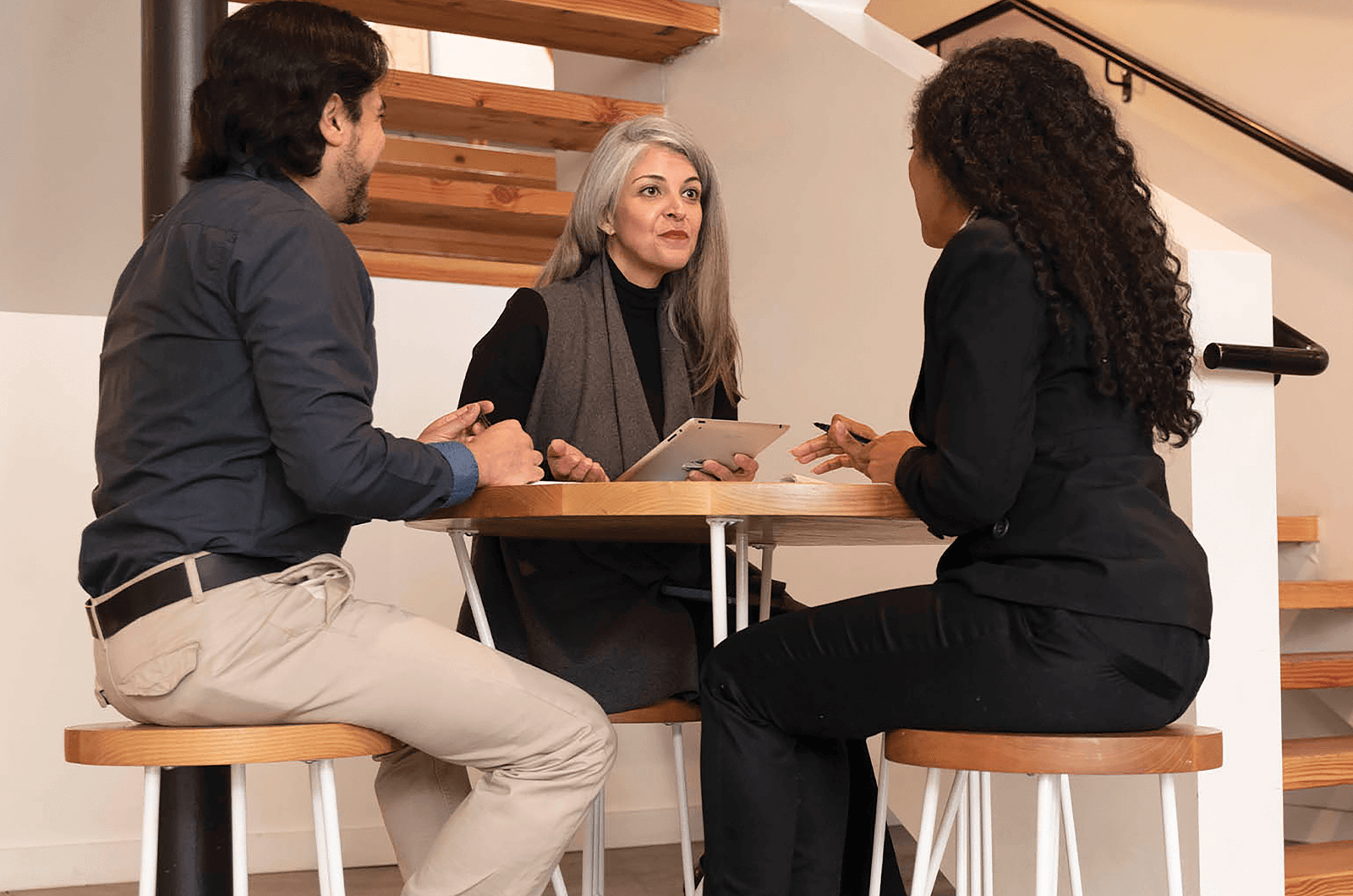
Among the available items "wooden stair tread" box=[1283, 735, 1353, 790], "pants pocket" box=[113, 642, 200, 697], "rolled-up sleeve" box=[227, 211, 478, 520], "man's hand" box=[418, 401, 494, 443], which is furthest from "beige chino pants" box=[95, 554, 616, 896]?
"wooden stair tread" box=[1283, 735, 1353, 790]

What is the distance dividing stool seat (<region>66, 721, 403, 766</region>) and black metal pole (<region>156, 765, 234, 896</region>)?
682 millimetres

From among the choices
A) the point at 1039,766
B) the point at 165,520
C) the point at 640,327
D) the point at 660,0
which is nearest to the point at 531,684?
the point at 165,520

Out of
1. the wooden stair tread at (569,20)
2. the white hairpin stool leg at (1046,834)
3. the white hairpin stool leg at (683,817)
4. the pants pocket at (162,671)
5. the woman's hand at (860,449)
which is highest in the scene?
the wooden stair tread at (569,20)

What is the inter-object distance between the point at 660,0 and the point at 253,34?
2.34 meters

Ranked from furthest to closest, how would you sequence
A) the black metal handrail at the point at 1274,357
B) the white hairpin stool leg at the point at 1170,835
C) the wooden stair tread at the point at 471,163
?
the wooden stair tread at the point at 471,163 → the black metal handrail at the point at 1274,357 → the white hairpin stool leg at the point at 1170,835

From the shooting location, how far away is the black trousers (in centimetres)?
148

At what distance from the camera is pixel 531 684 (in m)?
1.58

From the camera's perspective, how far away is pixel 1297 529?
3.69 meters

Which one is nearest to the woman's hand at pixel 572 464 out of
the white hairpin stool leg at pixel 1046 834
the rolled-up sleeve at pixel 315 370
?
the rolled-up sleeve at pixel 315 370

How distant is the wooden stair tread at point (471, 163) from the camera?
4.62 m

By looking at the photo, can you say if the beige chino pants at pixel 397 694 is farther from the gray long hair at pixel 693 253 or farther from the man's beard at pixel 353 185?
the gray long hair at pixel 693 253

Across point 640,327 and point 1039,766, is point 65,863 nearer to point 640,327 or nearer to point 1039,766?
point 640,327

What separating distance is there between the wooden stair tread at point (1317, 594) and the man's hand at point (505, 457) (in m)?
2.11

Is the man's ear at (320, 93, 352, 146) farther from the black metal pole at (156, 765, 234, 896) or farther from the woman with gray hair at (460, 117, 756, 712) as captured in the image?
the black metal pole at (156, 765, 234, 896)
